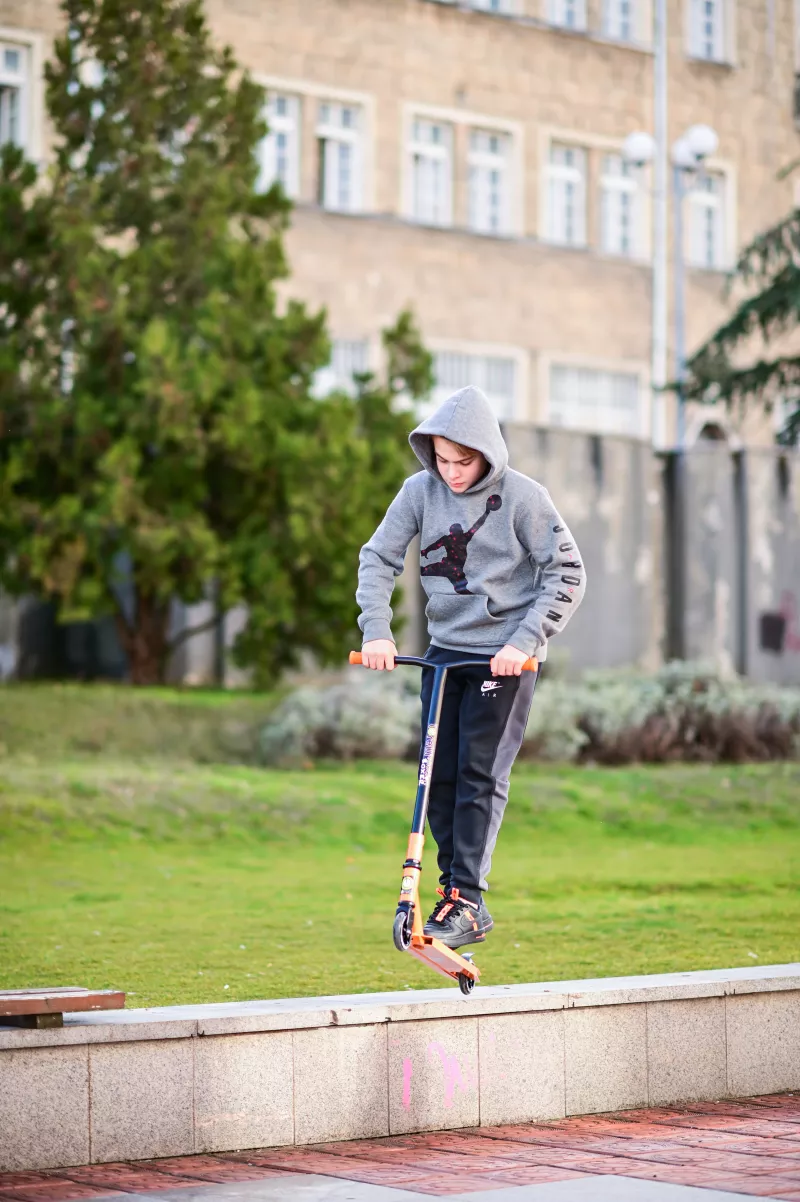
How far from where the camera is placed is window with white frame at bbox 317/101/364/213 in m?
33.8

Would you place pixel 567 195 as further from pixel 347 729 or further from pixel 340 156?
pixel 347 729

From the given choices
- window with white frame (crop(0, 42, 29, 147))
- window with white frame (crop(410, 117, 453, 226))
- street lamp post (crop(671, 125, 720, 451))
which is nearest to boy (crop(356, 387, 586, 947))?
street lamp post (crop(671, 125, 720, 451))

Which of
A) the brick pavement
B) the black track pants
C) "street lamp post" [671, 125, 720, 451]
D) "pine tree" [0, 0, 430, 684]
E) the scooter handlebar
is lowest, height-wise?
the brick pavement

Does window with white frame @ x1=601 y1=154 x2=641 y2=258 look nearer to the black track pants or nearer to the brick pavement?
the black track pants

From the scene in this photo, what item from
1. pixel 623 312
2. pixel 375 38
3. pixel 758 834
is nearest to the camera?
pixel 758 834

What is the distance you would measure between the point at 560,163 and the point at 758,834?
899 inches

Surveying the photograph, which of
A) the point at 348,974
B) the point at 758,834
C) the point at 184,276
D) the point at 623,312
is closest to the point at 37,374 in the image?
the point at 184,276

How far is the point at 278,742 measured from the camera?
18578 millimetres

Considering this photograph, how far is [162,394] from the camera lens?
19531 mm

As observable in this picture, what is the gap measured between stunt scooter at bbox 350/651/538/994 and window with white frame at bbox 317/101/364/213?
27.5m

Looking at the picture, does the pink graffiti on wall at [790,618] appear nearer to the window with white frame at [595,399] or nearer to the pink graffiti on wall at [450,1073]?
the window with white frame at [595,399]

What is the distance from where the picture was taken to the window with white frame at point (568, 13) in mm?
A: 36469

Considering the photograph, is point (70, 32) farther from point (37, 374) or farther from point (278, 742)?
point (278, 742)

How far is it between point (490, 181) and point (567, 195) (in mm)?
1722
